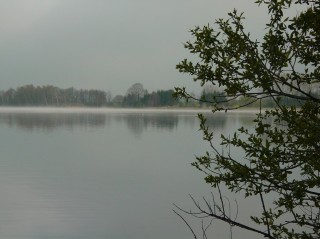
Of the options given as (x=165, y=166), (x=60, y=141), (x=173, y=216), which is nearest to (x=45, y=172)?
(x=165, y=166)

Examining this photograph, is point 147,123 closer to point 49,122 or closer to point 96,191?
point 49,122

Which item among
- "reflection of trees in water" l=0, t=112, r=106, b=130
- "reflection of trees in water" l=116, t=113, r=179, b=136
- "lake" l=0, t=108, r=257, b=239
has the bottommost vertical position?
"lake" l=0, t=108, r=257, b=239

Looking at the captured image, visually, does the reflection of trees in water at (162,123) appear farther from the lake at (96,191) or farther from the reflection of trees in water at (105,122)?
the lake at (96,191)

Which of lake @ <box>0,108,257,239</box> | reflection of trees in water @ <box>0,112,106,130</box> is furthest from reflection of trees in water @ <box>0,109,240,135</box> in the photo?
lake @ <box>0,108,257,239</box>

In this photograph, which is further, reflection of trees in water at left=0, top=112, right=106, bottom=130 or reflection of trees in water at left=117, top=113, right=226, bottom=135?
reflection of trees in water at left=0, top=112, right=106, bottom=130

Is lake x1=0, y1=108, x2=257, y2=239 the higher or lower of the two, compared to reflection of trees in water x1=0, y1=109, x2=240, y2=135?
lower

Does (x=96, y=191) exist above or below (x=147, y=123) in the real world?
below

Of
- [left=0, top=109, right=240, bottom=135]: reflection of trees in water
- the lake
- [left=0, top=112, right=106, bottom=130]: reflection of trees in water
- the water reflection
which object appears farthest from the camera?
[left=0, top=112, right=106, bottom=130]: reflection of trees in water

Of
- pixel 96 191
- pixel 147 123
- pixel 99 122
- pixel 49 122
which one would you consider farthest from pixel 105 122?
pixel 96 191

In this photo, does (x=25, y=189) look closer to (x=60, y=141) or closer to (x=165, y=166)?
(x=165, y=166)

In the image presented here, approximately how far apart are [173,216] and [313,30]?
413 inches

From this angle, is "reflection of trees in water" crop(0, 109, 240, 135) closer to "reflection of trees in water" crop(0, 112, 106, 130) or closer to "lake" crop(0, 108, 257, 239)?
"reflection of trees in water" crop(0, 112, 106, 130)

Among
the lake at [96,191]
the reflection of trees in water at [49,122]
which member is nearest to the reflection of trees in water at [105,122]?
the reflection of trees in water at [49,122]

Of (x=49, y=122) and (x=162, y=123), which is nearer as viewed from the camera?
(x=49, y=122)
